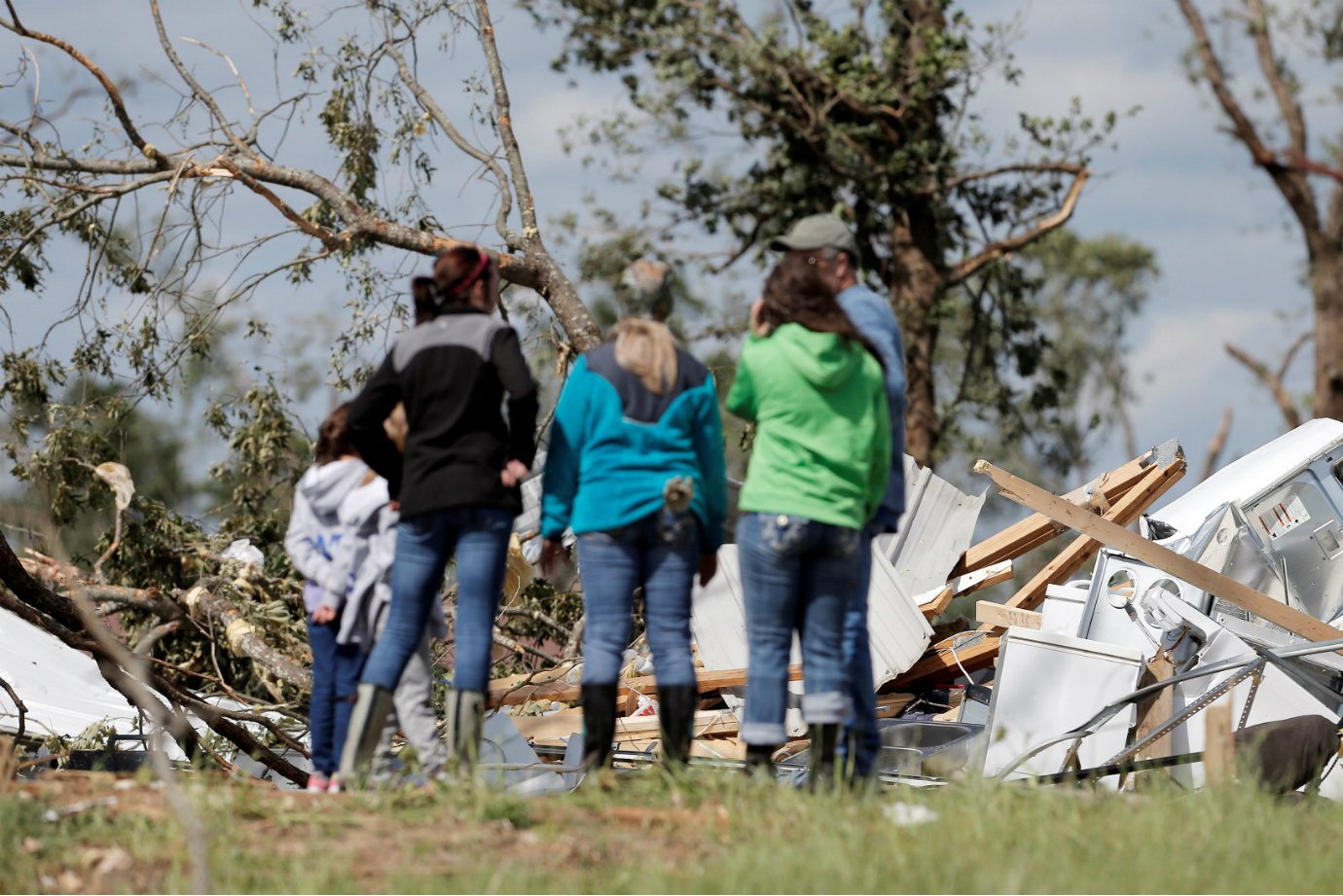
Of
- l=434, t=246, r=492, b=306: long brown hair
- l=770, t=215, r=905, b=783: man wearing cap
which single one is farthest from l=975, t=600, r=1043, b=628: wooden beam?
l=434, t=246, r=492, b=306: long brown hair

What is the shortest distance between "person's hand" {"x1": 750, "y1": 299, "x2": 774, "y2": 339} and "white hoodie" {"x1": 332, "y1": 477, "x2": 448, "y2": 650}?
4.65ft

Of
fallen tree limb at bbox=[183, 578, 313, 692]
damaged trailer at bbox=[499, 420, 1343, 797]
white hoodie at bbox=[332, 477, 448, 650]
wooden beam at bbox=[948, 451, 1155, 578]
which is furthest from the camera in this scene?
wooden beam at bbox=[948, 451, 1155, 578]

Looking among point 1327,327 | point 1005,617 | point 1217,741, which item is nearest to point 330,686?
point 1217,741

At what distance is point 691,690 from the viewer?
4816 mm

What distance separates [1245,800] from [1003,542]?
194 inches

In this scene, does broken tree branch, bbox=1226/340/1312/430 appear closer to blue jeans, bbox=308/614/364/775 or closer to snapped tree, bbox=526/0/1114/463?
snapped tree, bbox=526/0/1114/463

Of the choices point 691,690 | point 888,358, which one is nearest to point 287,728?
point 691,690

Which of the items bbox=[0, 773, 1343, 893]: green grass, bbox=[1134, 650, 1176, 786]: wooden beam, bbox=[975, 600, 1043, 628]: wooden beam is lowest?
bbox=[0, 773, 1343, 893]: green grass

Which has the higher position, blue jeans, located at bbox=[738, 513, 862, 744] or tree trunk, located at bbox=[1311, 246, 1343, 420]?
tree trunk, located at bbox=[1311, 246, 1343, 420]

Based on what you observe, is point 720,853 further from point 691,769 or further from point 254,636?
point 254,636

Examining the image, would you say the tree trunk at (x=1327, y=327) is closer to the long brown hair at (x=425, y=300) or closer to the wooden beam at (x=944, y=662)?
the wooden beam at (x=944, y=662)

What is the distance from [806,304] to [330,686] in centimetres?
223

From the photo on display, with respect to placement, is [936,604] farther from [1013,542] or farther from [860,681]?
[860,681]

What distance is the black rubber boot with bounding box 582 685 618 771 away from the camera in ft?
15.7
